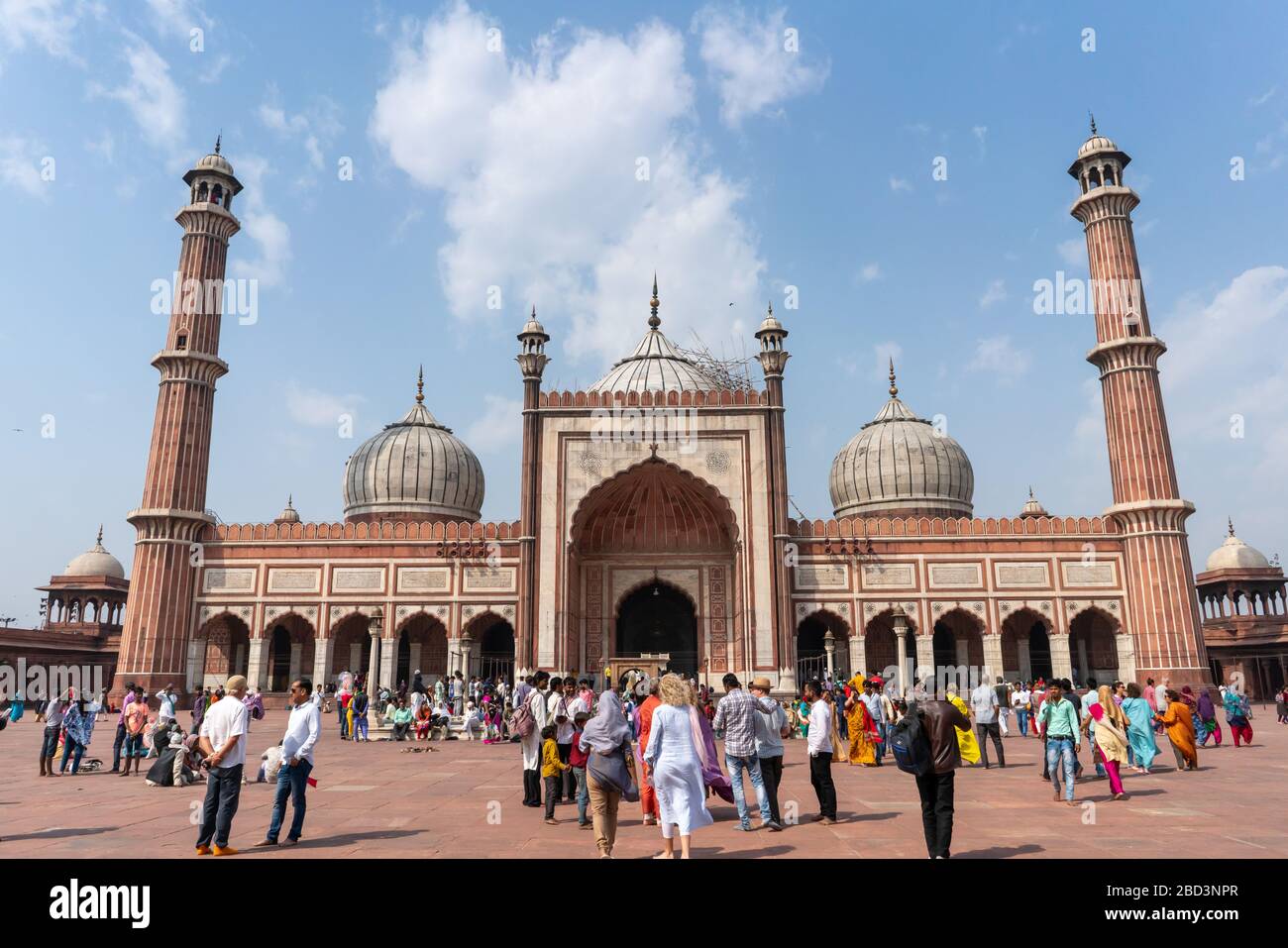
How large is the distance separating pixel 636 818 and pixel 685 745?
276 cm

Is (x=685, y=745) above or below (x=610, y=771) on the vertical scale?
above

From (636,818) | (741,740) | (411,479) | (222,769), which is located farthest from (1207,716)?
(411,479)

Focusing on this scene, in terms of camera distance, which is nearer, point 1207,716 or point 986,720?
point 986,720

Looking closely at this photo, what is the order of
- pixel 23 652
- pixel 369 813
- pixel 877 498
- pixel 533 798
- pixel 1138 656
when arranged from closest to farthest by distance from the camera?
pixel 369 813 → pixel 533 798 → pixel 1138 656 → pixel 23 652 → pixel 877 498

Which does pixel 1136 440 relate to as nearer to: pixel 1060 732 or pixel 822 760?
pixel 1060 732

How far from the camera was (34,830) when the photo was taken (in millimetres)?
7496

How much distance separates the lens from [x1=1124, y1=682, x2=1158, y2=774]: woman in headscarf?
37.8 feet

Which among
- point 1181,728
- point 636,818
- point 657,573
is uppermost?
point 657,573

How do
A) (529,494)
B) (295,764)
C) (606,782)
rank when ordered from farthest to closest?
(529,494), (295,764), (606,782)

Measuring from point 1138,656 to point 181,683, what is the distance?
3134 cm

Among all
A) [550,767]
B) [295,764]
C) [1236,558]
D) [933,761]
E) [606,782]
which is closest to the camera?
[933,761]

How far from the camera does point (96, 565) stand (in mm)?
43875
